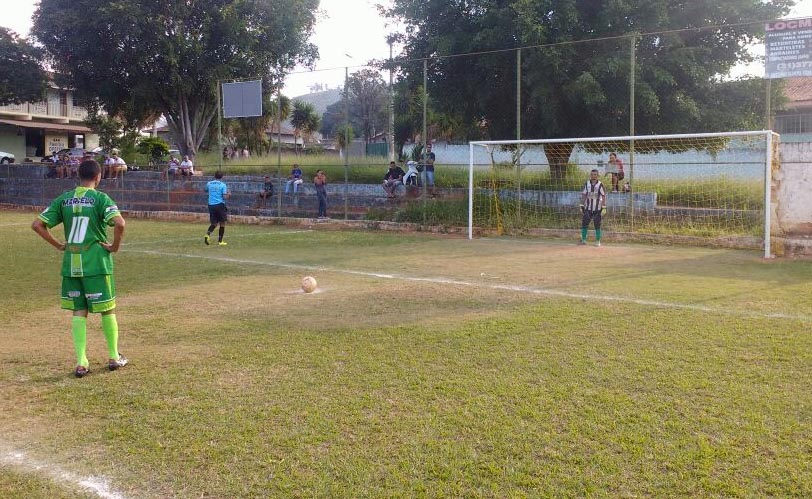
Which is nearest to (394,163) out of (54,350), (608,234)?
(608,234)

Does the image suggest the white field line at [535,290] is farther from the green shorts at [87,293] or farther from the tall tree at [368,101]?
the tall tree at [368,101]

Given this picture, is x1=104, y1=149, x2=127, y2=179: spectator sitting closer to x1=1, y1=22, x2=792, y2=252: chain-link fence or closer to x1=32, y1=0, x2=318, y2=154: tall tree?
x1=32, y1=0, x2=318, y2=154: tall tree

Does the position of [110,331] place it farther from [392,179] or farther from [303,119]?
[303,119]

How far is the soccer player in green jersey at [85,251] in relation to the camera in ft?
18.5

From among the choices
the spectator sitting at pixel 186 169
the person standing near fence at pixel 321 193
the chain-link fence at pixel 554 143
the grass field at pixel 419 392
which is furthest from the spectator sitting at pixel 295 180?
the grass field at pixel 419 392

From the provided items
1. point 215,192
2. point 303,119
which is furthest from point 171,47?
point 303,119

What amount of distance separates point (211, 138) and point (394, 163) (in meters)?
18.3

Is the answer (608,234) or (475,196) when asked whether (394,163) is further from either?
(608,234)

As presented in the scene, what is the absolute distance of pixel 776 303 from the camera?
8.34 metres

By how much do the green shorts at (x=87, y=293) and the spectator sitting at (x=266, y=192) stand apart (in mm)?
17830

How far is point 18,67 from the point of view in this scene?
31188 mm

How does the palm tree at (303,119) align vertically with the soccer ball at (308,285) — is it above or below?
above

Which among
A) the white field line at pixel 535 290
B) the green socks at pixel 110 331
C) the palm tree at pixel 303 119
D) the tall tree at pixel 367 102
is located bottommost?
the white field line at pixel 535 290

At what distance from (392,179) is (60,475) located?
17.2 metres
